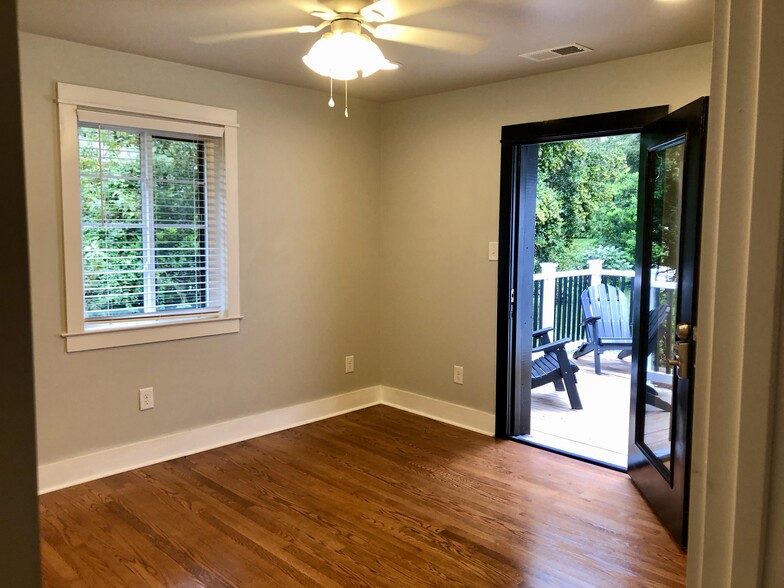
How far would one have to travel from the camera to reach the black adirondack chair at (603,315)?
5.98 meters

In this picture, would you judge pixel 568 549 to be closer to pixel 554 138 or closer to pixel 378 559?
pixel 378 559

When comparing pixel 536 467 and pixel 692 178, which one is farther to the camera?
pixel 536 467

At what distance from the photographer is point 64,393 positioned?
10.7 ft

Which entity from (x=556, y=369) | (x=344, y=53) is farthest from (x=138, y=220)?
(x=556, y=369)

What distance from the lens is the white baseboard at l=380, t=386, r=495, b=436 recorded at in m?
4.23

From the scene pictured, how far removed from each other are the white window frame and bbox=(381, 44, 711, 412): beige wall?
131 cm

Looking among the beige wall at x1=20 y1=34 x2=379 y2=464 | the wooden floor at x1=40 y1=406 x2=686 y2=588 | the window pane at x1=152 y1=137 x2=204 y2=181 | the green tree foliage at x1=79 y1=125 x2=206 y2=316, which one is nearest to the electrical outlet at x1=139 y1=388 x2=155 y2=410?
the beige wall at x1=20 y1=34 x2=379 y2=464

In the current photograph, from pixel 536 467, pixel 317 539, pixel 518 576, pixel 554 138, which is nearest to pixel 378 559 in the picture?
pixel 317 539

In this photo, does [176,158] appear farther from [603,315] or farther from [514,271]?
[603,315]

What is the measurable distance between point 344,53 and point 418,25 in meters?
0.43

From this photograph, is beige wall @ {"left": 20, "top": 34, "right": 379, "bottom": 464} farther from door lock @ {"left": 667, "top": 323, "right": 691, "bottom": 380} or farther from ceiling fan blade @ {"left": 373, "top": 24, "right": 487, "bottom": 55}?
door lock @ {"left": 667, "top": 323, "right": 691, "bottom": 380}

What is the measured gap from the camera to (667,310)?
293 centimetres

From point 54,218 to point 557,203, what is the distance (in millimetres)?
5634

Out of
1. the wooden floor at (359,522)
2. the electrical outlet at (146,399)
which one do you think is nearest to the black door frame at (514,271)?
the wooden floor at (359,522)
